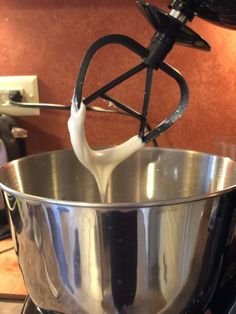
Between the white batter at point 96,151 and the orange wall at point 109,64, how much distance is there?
243 millimetres

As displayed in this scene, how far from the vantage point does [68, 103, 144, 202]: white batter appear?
513mm

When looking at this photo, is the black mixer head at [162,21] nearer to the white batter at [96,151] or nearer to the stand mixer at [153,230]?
the stand mixer at [153,230]

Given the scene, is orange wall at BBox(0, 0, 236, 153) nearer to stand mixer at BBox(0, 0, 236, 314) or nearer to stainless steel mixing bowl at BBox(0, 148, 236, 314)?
stand mixer at BBox(0, 0, 236, 314)

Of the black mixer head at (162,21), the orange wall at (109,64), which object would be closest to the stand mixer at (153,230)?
the black mixer head at (162,21)

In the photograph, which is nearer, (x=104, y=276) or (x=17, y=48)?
(x=104, y=276)

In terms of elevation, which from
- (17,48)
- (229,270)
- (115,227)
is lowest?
(229,270)

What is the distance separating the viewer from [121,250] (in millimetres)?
417

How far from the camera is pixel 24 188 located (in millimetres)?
604

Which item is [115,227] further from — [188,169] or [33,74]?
[33,74]

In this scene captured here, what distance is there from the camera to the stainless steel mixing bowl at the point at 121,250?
0.40 m

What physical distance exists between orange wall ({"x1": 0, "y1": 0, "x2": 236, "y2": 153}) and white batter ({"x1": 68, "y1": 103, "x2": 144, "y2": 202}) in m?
0.24

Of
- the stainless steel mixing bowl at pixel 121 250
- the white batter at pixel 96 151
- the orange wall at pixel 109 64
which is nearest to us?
the stainless steel mixing bowl at pixel 121 250

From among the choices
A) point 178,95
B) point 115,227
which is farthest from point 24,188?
point 178,95

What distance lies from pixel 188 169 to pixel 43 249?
0.28 metres
